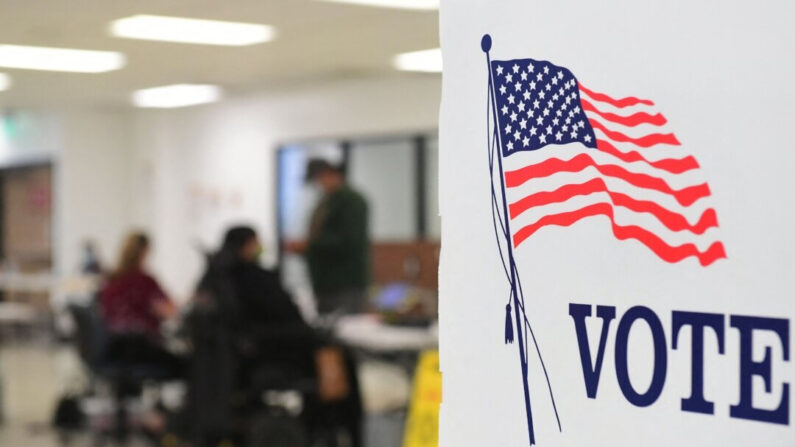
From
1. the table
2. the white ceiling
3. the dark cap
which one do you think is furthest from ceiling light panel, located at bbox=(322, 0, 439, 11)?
the table

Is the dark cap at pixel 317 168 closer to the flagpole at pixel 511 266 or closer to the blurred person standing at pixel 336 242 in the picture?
the blurred person standing at pixel 336 242

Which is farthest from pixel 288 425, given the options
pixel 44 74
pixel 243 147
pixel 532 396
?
pixel 243 147

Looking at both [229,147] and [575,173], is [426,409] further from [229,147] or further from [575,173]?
Answer: [229,147]

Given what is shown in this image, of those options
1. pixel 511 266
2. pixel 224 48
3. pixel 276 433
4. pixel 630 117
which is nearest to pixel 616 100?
pixel 630 117

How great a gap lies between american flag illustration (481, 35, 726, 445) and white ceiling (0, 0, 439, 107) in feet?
19.0

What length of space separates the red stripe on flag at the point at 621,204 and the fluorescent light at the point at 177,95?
10.7m

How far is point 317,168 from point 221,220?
294 inches

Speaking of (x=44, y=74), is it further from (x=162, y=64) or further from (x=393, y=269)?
(x=393, y=269)

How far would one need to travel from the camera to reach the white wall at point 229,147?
10.9 metres

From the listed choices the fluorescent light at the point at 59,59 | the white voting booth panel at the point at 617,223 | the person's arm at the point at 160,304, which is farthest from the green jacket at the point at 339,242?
the white voting booth panel at the point at 617,223

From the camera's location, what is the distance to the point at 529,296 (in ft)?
4.12

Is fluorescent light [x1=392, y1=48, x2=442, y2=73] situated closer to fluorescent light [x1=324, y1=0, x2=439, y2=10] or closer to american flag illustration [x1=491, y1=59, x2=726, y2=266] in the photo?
fluorescent light [x1=324, y1=0, x2=439, y2=10]

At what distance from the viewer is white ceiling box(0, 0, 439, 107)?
7.10 meters

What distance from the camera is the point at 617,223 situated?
116 centimetres
